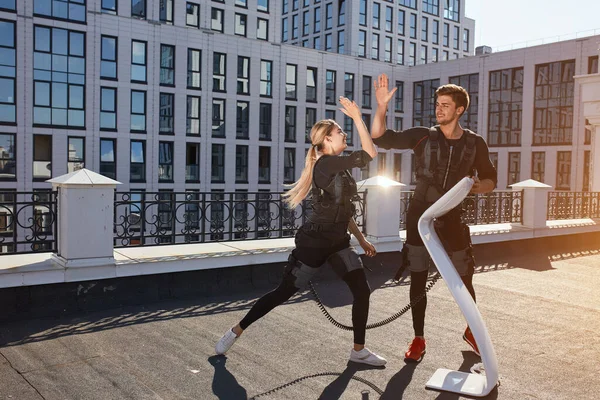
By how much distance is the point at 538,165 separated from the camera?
4250 centimetres

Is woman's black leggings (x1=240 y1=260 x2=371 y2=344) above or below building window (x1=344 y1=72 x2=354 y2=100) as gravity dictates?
below

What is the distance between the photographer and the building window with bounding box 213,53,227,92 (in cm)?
4172

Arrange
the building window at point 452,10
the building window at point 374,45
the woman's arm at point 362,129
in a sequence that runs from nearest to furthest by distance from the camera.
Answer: the woman's arm at point 362,129 < the building window at point 374,45 < the building window at point 452,10

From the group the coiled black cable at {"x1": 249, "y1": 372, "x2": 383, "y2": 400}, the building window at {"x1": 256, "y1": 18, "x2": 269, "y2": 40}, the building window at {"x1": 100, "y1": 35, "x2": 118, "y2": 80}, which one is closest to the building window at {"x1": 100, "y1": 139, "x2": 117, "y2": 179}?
the building window at {"x1": 100, "y1": 35, "x2": 118, "y2": 80}

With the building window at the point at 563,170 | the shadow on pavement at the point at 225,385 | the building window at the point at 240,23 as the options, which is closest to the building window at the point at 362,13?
the building window at the point at 240,23

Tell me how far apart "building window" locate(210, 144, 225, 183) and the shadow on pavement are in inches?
1466

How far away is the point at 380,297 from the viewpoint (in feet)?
25.9

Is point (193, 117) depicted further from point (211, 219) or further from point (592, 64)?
point (211, 219)

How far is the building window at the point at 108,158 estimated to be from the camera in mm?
37438

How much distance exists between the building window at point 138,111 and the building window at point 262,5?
1485cm

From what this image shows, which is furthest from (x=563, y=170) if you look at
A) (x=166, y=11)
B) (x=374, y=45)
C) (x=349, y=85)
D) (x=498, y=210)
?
(x=498, y=210)

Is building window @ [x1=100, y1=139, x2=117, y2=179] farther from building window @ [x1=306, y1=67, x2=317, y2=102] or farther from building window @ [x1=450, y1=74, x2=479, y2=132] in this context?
building window @ [x1=450, y1=74, x2=479, y2=132]

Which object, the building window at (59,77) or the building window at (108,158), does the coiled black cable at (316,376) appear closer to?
the building window at (59,77)

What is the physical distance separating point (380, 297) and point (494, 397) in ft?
11.8
